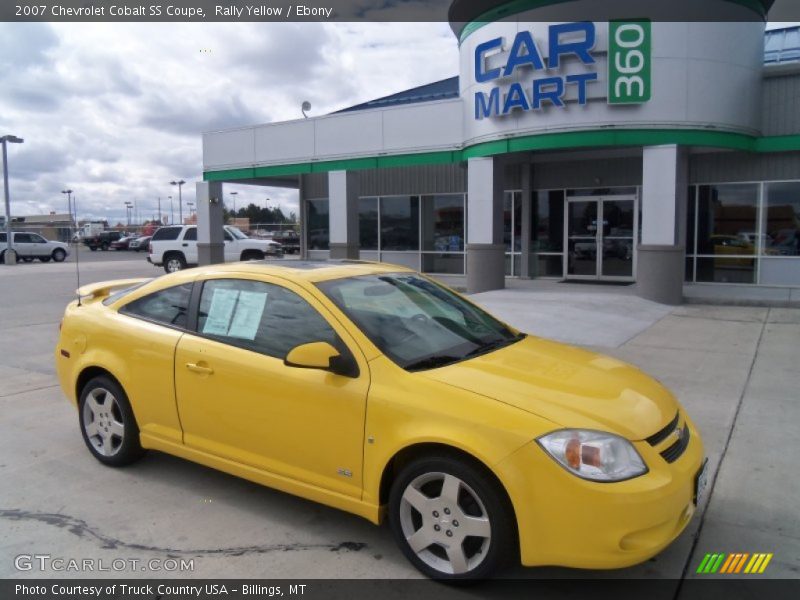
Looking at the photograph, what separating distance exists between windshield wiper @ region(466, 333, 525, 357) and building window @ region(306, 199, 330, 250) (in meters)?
18.0

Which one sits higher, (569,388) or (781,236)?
(781,236)

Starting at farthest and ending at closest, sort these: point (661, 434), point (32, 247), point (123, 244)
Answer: point (123, 244)
point (32, 247)
point (661, 434)

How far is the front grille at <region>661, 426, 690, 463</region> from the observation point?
3.20 m

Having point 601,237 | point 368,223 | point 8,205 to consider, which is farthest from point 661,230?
point 8,205

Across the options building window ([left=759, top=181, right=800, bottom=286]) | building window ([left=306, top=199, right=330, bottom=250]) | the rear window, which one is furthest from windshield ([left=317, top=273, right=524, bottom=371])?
the rear window

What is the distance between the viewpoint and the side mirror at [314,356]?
135 inches

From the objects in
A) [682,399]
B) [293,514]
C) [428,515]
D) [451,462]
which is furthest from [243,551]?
[682,399]

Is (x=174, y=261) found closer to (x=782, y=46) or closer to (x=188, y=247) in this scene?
(x=188, y=247)

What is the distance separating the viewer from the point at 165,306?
15.1 feet

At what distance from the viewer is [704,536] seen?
367 centimetres

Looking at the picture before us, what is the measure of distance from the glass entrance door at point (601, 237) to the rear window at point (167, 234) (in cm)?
1400

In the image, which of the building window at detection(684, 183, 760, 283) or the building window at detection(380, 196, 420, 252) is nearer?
the building window at detection(684, 183, 760, 283)

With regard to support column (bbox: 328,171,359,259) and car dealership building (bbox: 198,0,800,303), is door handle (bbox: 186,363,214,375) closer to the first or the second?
car dealership building (bbox: 198,0,800,303)

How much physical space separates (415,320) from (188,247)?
20691mm
